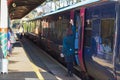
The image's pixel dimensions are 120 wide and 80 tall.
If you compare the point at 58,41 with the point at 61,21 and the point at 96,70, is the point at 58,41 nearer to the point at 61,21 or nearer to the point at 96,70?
the point at 61,21

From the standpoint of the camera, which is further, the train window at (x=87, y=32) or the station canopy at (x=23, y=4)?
the station canopy at (x=23, y=4)

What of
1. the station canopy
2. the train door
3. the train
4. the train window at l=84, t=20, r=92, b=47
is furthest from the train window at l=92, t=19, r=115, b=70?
the station canopy

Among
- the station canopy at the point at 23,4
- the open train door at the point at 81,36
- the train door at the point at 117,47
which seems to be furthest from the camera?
the station canopy at the point at 23,4

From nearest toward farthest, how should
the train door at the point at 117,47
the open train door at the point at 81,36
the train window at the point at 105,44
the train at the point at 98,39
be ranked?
the train door at the point at 117,47
the train at the point at 98,39
the train window at the point at 105,44
the open train door at the point at 81,36

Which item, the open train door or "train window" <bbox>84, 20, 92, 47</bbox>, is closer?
"train window" <bbox>84, 20, 92, 47</bbox>

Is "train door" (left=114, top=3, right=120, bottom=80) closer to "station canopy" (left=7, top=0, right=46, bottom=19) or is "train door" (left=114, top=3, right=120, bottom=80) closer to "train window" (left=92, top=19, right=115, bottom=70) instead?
"train window" (left=92, top=19, right=115, bottom=70)

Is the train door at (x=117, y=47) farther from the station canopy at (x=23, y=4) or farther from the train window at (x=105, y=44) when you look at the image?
the station canopy at (x=23, y=4)

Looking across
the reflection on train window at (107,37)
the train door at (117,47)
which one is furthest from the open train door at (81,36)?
the train door at (117,47)

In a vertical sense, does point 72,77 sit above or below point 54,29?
below

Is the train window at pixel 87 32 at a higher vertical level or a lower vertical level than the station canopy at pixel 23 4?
lower

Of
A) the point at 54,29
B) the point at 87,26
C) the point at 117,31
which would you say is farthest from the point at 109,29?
the point at 54,29

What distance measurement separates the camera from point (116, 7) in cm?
962

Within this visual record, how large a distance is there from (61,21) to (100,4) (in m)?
7.88

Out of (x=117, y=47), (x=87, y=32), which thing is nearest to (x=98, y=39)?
(x=87, y=32)
